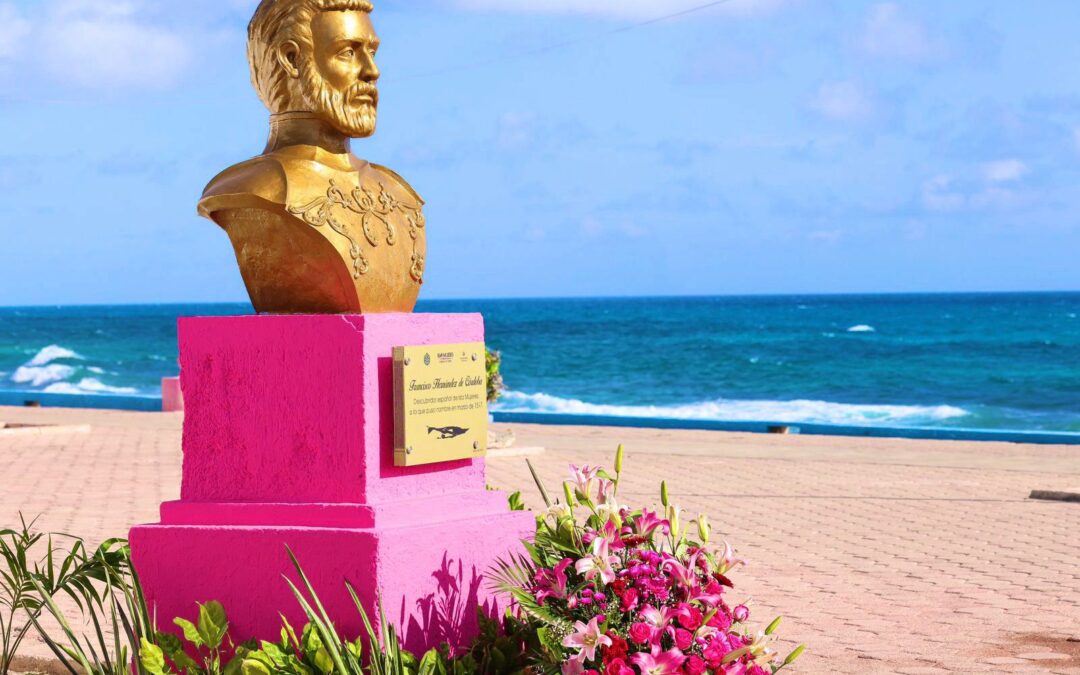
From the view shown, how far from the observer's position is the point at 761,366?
52.6 metres

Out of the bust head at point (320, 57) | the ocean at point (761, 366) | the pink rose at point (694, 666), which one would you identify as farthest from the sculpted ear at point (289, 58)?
the ocean at point (761, 366)

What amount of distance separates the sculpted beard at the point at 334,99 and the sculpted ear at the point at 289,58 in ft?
0.09

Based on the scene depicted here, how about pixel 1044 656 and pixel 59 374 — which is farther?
pixel 59 374

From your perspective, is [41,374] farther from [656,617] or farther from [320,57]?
[656,617]

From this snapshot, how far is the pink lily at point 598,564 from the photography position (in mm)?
4656

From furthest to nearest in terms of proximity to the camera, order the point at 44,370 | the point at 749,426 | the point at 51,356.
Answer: the point at 51,356
the point at 44,370
the point at 749,426

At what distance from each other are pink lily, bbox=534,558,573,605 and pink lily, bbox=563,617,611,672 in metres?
0.23

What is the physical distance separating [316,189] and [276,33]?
66 cm

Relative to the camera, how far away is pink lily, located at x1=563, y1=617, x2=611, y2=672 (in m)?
4.49

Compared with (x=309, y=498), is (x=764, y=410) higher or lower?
lower

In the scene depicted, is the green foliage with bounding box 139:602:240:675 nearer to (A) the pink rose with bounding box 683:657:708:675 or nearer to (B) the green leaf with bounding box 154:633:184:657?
(B) the green leaf with bounding box 154:633:184:657

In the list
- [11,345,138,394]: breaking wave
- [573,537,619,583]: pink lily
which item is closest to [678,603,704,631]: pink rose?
[573,537,619,583]: pink lily

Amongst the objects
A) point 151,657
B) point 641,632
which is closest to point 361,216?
point 151,657

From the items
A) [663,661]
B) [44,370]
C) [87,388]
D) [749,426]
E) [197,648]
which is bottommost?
[87,388]
